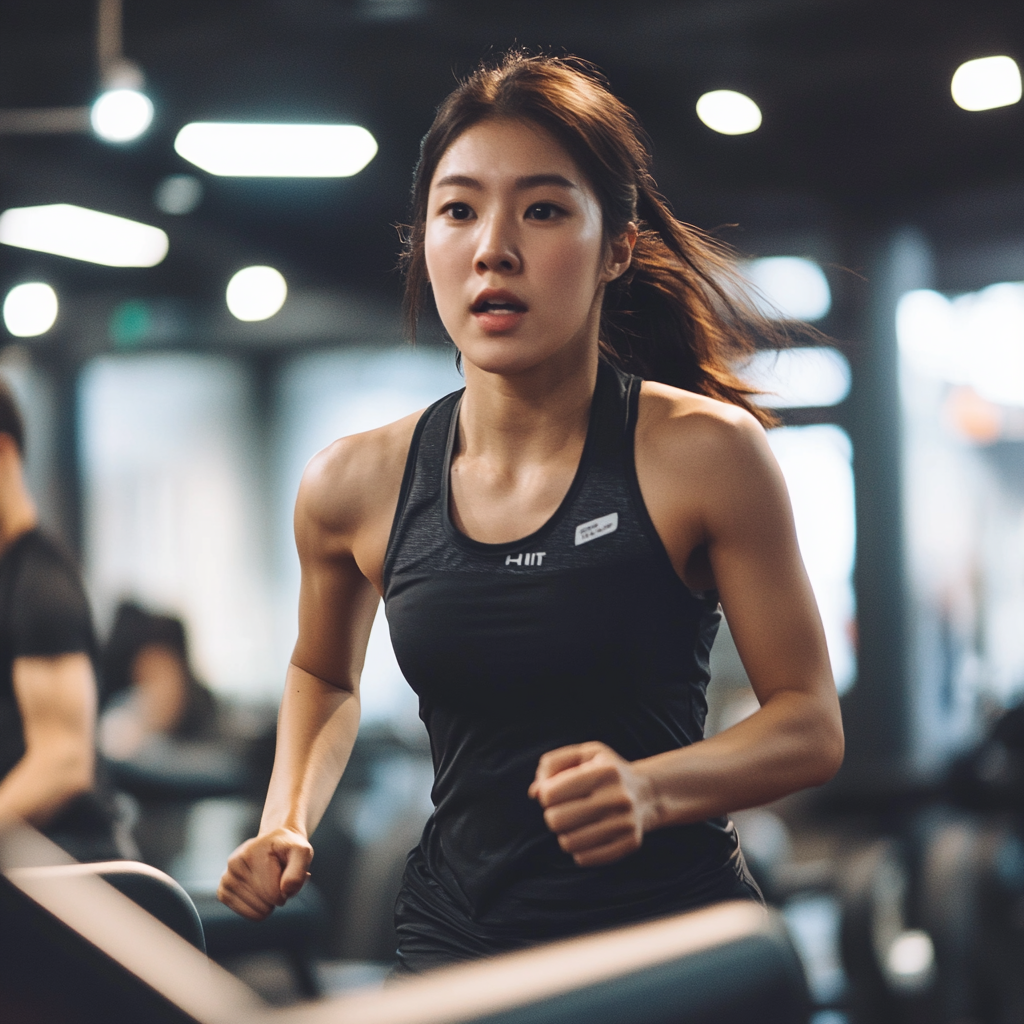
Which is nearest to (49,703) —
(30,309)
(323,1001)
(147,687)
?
(323,1001)

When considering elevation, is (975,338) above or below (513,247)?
above

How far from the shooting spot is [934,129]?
486 centimetres

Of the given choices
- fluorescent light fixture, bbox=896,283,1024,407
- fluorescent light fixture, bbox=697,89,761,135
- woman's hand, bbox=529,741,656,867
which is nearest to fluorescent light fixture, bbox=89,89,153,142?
fluorescent light fixture, bbox=697,89,761,135

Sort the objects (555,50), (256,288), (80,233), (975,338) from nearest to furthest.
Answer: (555,50)
(80,233)
(256,288)
(975,338)

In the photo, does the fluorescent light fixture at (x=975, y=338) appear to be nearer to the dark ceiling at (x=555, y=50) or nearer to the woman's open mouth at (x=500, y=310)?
the dark ceiling at (x=555, y=50)

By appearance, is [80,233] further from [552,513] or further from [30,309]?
[552,513]

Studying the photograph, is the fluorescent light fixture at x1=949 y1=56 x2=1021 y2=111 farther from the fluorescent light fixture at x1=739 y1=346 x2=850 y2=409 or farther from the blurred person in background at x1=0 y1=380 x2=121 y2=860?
the blurred person in background at x1=0 y1=380 x2=121 y2=860

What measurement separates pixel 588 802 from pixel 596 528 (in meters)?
0.31

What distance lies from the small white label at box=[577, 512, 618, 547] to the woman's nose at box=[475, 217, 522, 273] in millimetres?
236

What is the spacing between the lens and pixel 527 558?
1.09 meters

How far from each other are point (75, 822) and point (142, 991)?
A: 4.74ft

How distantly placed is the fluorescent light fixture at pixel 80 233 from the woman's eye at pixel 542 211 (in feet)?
14.3

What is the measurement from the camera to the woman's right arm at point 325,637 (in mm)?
1246

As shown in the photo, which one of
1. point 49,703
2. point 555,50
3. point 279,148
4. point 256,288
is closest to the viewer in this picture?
point 49,703
